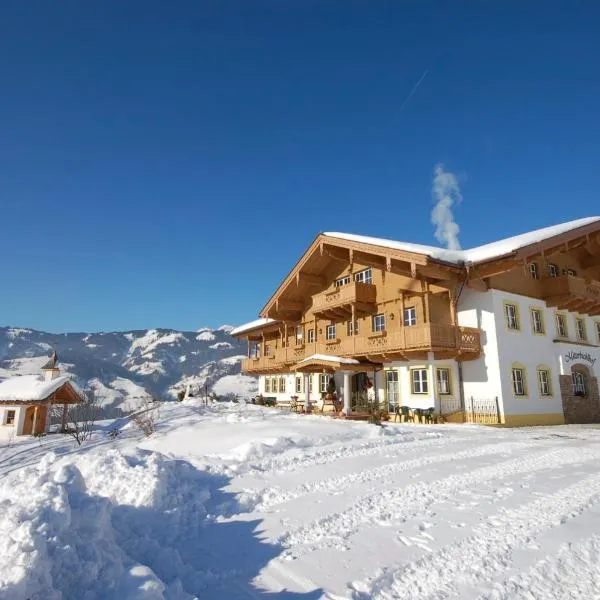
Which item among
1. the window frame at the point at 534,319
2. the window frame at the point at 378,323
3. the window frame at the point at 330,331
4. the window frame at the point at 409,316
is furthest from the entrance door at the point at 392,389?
the window frame at the point at 534,319

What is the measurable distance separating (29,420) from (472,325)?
29.8 m

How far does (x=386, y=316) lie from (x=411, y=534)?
19496mm

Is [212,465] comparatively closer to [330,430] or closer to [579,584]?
[330,430]

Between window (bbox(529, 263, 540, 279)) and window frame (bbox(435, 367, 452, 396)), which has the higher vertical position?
window (bbox(529, 263, 540, 279))

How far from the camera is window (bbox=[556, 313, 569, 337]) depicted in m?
23.3

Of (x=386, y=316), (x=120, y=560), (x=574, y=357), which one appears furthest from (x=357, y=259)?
(x=120, y=560)

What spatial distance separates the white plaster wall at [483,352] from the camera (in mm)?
19609

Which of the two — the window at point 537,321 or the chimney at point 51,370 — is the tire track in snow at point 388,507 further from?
the chimney at point 51,370

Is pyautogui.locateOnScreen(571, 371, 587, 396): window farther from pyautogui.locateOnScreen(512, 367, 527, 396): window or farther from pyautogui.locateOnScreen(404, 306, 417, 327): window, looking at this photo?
pyautogui.locateOnScreen(404, 306, 417, 327): window

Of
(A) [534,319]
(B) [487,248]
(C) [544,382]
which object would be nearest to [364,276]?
(B) [487,248]

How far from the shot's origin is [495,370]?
19578 mm

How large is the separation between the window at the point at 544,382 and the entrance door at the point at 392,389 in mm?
→ 7031

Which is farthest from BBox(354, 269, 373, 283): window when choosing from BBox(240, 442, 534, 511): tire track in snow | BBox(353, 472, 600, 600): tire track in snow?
BBox(353, 472, 600, 600): tire track in snow

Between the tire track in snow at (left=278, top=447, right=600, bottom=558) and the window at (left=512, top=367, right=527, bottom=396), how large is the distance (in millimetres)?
11790
